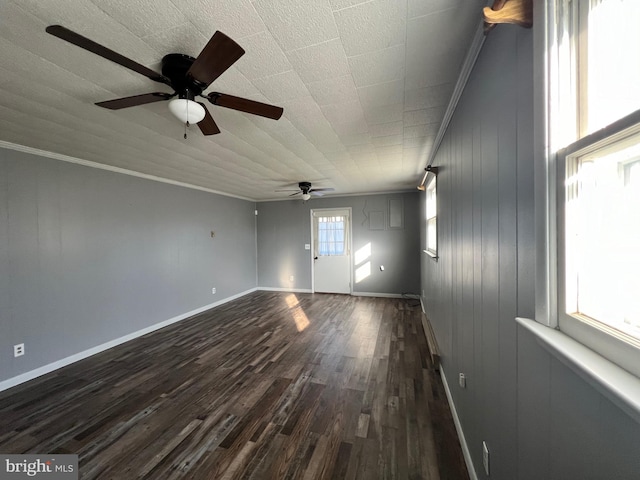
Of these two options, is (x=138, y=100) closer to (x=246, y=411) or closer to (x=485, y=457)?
(x=246, y=411)

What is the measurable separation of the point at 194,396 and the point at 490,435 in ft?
7.30

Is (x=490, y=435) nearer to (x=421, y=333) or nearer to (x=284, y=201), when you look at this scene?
(x=421, y=333)

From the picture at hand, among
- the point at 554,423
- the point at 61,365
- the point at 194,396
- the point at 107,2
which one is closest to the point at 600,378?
the point at 554,423

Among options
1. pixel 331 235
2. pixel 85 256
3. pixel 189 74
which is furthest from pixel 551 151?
pixel 331 235

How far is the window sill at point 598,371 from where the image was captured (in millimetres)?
404

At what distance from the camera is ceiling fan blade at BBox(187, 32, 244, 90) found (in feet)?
3.29

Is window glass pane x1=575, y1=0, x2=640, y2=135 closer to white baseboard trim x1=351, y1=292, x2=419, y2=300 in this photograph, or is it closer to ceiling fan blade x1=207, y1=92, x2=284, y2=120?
ceiling fan blade x1=207, y1=92, x2=284, y2=120

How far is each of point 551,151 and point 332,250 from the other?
5.24 meters

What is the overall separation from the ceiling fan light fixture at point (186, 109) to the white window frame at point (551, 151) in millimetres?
1480

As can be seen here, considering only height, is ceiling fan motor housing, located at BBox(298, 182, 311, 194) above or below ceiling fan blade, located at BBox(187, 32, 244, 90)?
above

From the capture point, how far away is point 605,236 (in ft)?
1.87

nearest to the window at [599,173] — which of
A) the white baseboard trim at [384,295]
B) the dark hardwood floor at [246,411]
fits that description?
the dark hardwood floor at [246,411]

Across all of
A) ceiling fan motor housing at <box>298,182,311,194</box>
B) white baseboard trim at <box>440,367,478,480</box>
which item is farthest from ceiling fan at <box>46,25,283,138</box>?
ceiling fan motor housing at <box>298,182,311,194</box>

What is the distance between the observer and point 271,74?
1.43 meters
